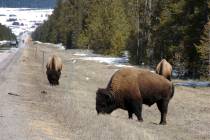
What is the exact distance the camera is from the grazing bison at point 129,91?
16719mm

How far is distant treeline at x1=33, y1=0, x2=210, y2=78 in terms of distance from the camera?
4272 cm

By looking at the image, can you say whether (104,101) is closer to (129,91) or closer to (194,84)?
(129,91)

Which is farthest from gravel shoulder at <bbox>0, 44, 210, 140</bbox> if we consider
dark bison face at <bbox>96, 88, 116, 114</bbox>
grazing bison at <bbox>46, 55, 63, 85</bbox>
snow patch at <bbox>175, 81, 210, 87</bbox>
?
snow patch at <bbox>175, 81, 210, 87</bbox>

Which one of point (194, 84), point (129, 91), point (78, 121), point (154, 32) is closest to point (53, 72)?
point (194, 84)

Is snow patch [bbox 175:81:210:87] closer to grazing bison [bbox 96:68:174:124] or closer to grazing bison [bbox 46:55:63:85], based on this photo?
grazing bison [bbox 46:55:63:85]

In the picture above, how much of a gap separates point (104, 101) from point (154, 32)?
127 ft

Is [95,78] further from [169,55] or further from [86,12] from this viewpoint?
[86,12]

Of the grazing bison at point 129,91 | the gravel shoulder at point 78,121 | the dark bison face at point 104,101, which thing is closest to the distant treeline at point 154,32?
the gravel shoulder at point 78,121

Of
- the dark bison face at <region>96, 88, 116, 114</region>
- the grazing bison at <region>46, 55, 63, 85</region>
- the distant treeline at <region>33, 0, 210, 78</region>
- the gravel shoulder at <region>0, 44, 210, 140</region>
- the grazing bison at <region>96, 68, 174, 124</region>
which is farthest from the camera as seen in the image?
the distant treeline at <region>33, 0, 210, 78</region>

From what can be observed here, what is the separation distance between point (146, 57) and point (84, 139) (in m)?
46.7

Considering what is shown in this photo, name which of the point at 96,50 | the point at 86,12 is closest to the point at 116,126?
the point at 96,50

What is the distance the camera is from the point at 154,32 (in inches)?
2162

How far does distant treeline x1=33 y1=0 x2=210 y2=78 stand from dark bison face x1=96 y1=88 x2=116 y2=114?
864 inches

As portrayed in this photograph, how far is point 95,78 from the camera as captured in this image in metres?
40.6
